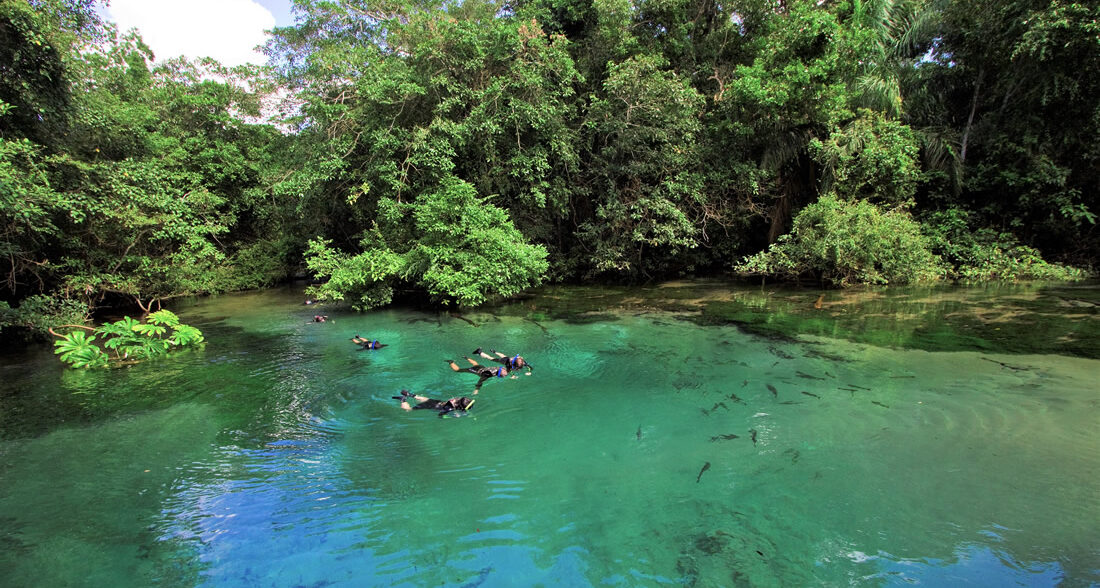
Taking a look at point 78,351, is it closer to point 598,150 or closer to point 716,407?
point 716,407

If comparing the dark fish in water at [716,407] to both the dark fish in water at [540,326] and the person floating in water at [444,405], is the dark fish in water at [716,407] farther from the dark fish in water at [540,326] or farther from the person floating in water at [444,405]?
the dark fish in water at [540,326]

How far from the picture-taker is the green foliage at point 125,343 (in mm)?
7760

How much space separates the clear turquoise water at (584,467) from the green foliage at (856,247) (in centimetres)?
457

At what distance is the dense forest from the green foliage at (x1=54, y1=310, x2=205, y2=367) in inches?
95.0

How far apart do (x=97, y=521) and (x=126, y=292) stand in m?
10.1

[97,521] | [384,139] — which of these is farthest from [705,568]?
[384,139]

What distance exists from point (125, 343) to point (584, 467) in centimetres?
890

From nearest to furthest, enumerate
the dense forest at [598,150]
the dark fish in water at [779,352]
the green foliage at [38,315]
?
the dark fish in water at [779,352] → the green foliage at [38,315] → the dense forest at [598,150]

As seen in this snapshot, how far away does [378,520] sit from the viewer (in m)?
3.73

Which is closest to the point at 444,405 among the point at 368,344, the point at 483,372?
the point at 483,372

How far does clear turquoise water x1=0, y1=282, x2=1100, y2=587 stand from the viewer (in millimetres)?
3221

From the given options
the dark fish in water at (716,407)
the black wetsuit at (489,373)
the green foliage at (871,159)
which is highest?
the green foliage at (871,159)

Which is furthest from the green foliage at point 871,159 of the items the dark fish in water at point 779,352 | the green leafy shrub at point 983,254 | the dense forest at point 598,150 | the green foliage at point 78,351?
the green foliage at point 78,351

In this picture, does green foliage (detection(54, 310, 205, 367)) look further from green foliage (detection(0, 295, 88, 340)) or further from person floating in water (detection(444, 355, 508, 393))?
person floating in water (detection(444, 355, 508, 393))
